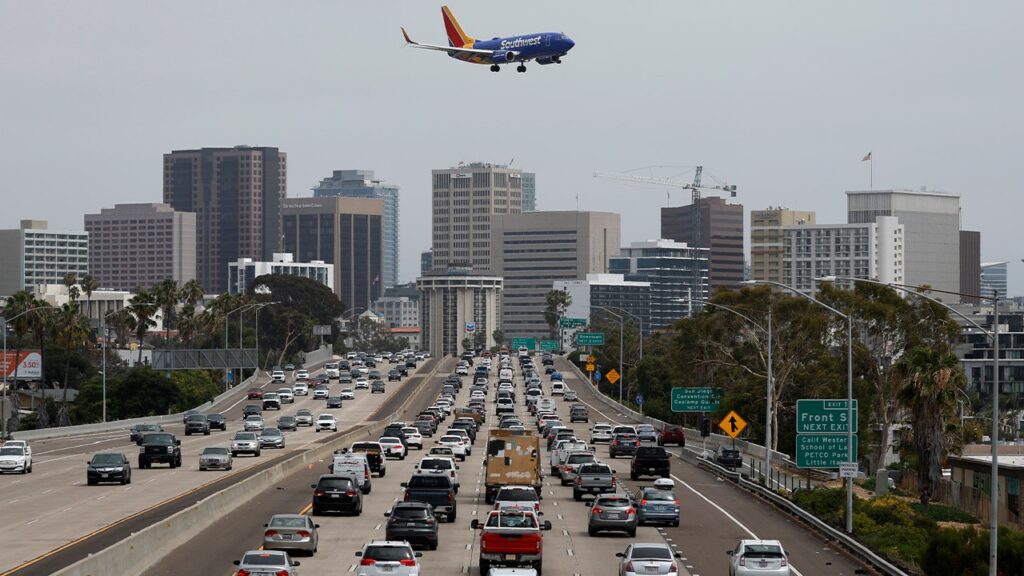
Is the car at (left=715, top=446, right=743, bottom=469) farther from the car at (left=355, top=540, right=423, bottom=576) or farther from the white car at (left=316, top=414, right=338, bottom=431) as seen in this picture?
the car at (left=355, top=540, right=423, bottom=576)

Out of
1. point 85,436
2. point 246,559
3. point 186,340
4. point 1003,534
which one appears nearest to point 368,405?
point 85,436

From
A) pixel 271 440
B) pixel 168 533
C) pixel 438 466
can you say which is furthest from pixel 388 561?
pixel 271 440

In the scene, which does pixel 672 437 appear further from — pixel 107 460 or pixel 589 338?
pixel 589 338

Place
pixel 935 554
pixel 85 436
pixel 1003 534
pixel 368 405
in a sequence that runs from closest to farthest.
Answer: pixel 935 554
pixel 1003 534
pixel 85 436
pixel 368 405

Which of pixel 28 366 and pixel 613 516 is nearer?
pixel 613 516

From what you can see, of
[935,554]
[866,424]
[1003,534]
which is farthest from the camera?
[866,424]

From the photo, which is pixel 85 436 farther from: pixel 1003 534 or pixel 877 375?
pixel 1003 534
